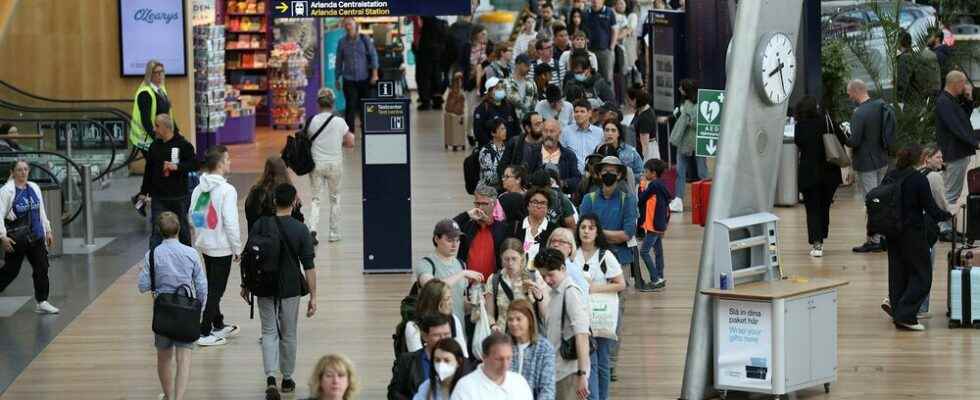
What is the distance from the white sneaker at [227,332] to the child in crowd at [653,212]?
383 centimetres

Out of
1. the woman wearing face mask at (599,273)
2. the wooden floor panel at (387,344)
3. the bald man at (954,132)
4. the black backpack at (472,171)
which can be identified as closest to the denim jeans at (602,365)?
the woman wearing face mask at (599,273)

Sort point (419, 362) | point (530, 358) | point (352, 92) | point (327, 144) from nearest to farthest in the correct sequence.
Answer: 1. point (419, 362)
2. point (530, 358)
3. point (327, 144)
4. point (352, 92)

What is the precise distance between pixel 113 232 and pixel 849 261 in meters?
8.29

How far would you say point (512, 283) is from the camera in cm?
1070

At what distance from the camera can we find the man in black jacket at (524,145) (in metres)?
16.4

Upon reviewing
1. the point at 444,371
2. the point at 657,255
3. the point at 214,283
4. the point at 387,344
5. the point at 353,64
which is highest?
the point at 353,64

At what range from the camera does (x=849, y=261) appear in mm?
18344

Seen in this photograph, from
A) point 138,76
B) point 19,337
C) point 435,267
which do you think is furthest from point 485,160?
point 138,76

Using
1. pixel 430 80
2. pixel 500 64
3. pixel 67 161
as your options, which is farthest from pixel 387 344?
pixel 430 80

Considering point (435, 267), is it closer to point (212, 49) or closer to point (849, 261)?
point (849, 261)

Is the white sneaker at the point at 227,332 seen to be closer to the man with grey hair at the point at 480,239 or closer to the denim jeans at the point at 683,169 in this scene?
the man with grey hair at the point at 480,239

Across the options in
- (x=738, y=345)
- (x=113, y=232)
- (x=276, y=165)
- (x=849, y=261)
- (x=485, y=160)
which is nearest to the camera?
(x=738, y=345)

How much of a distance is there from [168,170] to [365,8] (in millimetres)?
3944

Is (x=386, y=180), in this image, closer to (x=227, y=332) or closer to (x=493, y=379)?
(x=227, y=332)
